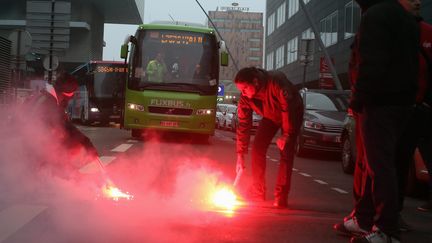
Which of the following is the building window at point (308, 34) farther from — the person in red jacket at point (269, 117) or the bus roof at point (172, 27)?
the person in red jacket at point (269, 117)

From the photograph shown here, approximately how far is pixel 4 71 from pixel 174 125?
10.7m

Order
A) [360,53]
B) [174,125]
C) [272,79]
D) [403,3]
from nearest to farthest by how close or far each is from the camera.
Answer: [360,53] < [403,3] < [272,79] < [174,125]

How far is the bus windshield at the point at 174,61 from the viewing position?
683 inches

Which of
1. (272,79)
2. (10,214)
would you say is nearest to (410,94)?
(272,79)

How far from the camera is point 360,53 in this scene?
4.47 m

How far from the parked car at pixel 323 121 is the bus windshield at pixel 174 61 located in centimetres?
315

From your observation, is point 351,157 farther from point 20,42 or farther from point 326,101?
point 20,42

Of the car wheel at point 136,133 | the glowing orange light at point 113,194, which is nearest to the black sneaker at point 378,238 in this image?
the glowing orange light at point 113,194

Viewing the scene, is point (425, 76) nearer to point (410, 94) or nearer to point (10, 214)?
point (410, 94)

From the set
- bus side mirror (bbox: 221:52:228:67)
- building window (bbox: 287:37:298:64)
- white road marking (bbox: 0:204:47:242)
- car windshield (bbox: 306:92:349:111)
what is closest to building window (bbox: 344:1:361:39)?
building window (bbox: 287:37:298:64)

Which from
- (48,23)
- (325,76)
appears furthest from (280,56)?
(48,23)

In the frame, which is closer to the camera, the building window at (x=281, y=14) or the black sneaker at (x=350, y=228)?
the black sneaker at (x=350, y=228)

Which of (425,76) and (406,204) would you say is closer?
(425,76)

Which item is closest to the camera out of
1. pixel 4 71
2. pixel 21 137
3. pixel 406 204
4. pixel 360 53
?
pixel 360 53
